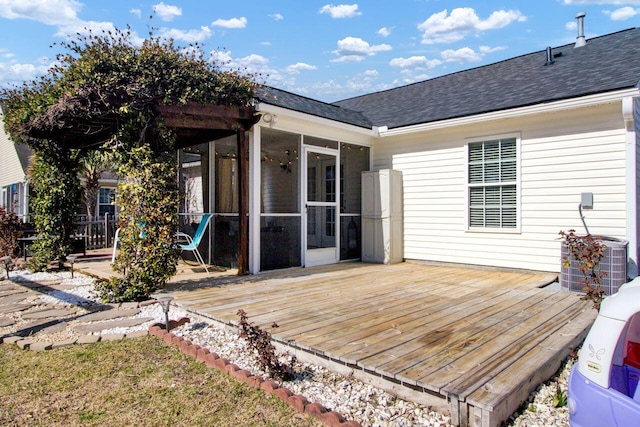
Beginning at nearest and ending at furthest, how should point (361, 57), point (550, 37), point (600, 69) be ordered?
1. point (600, 69)
2. point (550, 37)
3. point (361, 57)

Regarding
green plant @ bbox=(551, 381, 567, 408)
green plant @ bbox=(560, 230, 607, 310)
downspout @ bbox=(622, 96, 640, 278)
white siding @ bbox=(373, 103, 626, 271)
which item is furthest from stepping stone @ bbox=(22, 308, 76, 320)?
downspout @ bbox=(622, 96, 640, 278)

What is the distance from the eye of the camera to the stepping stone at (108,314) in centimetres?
396

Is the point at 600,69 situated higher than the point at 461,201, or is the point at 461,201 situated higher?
the point at 600,69

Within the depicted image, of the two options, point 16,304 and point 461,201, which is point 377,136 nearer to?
point 461,201

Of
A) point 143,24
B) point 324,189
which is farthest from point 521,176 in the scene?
point 143,24

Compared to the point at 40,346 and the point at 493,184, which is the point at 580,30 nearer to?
the point at 493,184

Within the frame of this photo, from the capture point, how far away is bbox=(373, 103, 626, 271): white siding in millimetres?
5449

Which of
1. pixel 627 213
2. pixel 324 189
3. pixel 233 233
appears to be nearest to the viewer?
pixel 627 213

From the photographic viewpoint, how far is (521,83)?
23.0 ft

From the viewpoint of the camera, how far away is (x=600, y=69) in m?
6.07

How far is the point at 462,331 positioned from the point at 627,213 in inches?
145

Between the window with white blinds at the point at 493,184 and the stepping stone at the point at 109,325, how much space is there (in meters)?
5.34

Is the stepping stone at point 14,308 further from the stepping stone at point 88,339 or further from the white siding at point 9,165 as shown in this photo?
the white siding at point 9,165

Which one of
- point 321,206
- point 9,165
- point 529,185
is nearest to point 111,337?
point 321,206
